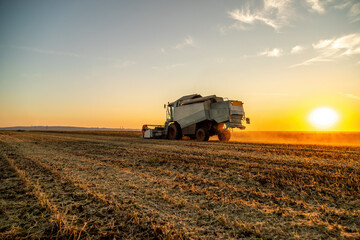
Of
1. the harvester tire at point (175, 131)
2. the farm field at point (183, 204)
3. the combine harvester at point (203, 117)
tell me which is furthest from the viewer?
the harvester tire at point (175, 131)

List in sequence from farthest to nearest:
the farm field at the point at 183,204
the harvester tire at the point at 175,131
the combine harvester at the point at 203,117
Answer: the harvester tire at the point at 175,131, the combine harvester at the point at 203,117, the farm field at the point at 183,204

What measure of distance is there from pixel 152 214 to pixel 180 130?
1773 cm

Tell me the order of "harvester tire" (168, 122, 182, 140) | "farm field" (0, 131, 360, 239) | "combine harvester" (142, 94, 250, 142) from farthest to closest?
"harvester tire" (168, 122, 182, 140)
"combine harvester" (142, 94, 250, 142)
"farm field" (0, 131, 360, 239)

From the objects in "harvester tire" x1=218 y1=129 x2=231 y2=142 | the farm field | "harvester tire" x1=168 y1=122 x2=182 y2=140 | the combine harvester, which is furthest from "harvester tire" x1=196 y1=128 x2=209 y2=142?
the farm field

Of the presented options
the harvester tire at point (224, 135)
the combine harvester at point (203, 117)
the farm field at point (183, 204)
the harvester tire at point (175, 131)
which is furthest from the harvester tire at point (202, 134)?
the farm field at point (183, 204)

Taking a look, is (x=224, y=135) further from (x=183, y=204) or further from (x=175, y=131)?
(x=183, y=204)

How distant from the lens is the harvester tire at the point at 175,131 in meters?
20.7

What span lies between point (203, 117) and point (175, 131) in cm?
369

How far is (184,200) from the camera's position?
12.4ft

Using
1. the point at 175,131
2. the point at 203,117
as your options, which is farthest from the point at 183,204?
the point at 175,131

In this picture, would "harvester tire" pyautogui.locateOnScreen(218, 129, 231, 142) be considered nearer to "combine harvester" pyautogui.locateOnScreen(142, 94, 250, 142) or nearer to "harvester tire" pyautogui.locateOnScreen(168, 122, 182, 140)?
"combine harvester" pyautogui.locateOnScreen(142, 94, 250, 142)

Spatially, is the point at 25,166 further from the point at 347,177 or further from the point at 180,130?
the point at 180,130

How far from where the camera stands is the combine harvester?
17.6 metres

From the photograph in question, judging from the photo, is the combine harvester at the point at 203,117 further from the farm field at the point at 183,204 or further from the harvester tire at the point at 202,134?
the farm field at the point at 183,204
